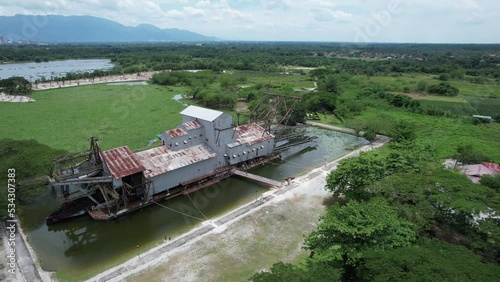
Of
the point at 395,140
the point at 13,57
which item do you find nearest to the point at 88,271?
the point at 395,140

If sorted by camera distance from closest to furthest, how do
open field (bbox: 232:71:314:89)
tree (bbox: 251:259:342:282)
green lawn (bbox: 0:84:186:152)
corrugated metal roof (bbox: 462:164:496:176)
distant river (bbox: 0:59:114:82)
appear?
tree (bbox: 251:259:342:282)
corrugated metal roof (bbox: 462:164:496:176)
green lawn (bbox: 0:84:186:152)
open field (bbox: 232:71:314:89)
distant river (bbox: 0:59:114:82)

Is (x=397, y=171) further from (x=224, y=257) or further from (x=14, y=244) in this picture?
(x=14, y=244)

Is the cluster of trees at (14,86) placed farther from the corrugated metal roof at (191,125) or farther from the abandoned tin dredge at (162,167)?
the corrugated metal roof at (191,125)

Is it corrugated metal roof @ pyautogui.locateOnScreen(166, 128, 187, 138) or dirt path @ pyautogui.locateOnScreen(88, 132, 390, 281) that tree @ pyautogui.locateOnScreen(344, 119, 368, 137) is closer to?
dirt path @ pyautogui.locateOnScreen(88, 132, 390, 281)

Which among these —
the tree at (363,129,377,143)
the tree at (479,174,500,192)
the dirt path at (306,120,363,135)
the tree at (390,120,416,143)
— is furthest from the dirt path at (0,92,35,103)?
the tree at (479,174,500,192)

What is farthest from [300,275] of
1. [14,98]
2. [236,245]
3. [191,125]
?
[14,98]

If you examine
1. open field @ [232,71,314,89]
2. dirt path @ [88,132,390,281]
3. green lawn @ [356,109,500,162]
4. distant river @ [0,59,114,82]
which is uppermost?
open field @ [232,71,314,89]

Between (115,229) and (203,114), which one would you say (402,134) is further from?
(115,229)
